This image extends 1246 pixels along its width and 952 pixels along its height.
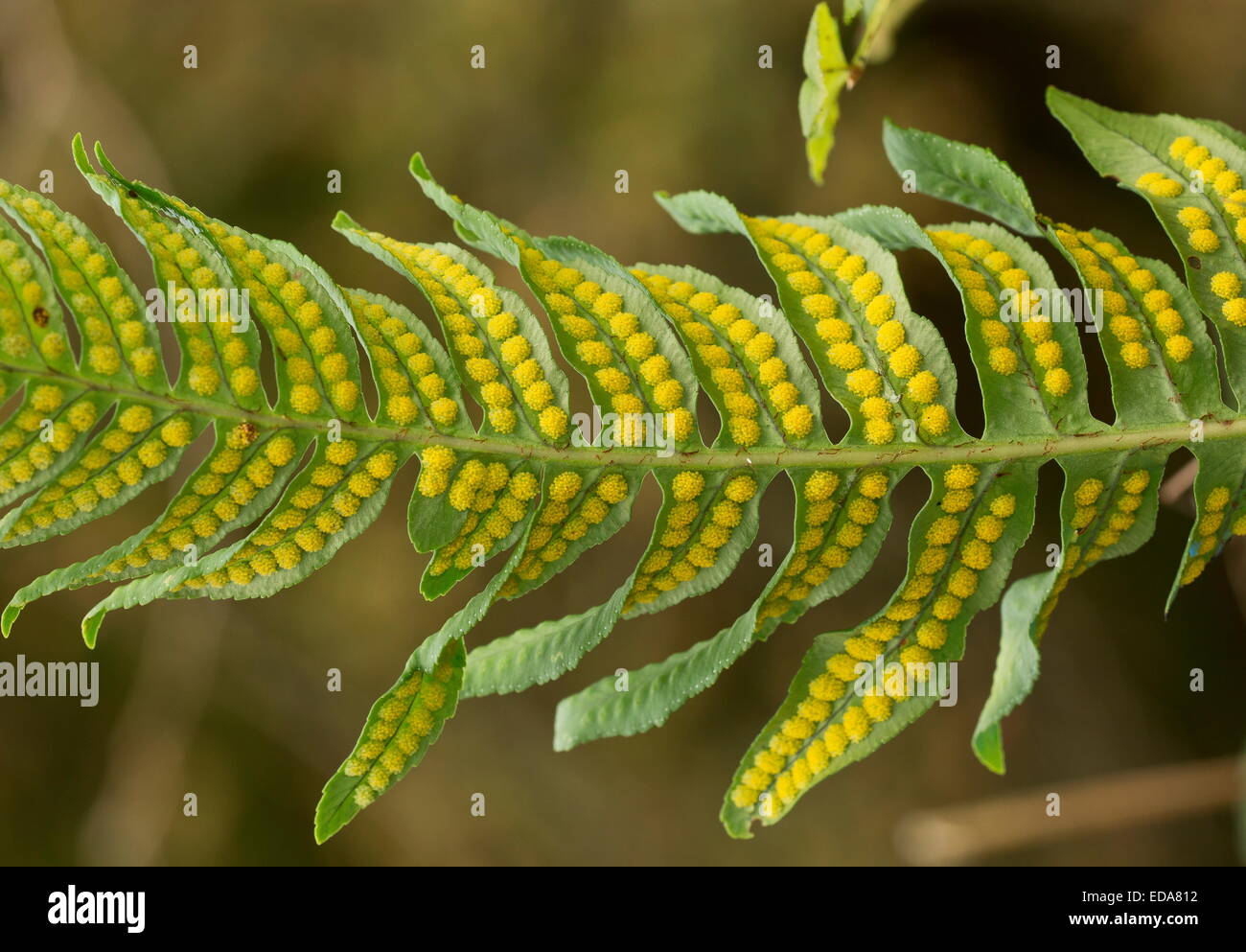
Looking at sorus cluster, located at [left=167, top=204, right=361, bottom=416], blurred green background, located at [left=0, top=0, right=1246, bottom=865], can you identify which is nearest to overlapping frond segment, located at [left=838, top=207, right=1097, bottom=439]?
sorus cluster, located at [left=167, top=204, right=361, bottom=416]

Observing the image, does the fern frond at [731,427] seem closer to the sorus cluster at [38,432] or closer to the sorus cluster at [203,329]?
the sorus cluster at [203,329]

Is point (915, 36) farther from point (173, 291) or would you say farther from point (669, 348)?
point (173, 291)

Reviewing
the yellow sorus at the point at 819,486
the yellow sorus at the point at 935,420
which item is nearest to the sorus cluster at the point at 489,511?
the yellow sorus at the point at 819,486

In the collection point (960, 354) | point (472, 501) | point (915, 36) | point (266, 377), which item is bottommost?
point (472, 501)

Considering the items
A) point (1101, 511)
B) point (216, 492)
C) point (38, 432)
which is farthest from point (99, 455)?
point (1101, 511)

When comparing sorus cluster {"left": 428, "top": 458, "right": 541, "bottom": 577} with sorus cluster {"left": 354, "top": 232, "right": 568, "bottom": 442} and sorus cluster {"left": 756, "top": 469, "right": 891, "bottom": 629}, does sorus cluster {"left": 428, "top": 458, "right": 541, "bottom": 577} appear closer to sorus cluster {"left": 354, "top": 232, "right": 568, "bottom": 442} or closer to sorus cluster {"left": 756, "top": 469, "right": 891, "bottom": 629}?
sorus cluster {"left": 354, "top": 232, "right": 568, "bottom": 442}

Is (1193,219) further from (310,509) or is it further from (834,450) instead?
(310,509)

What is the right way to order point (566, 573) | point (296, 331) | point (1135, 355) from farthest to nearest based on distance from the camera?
point (566, 573) < point (1135, 355) < point (296, 331)
